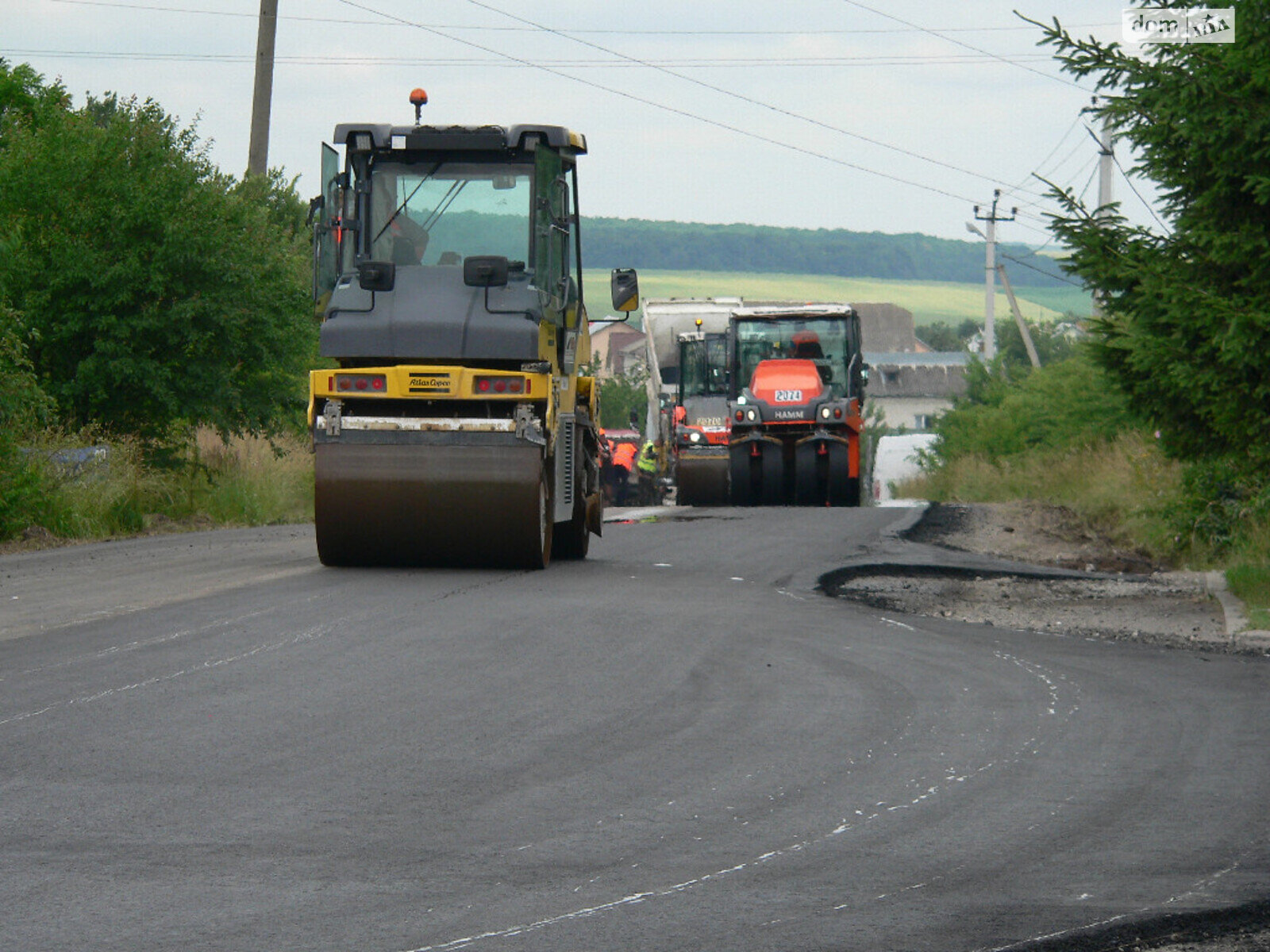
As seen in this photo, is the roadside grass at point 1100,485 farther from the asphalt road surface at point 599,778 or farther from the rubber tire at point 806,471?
the asphalt road surface at point 599,778

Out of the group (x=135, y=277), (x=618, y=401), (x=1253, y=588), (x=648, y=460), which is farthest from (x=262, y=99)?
(x=618, y=401)

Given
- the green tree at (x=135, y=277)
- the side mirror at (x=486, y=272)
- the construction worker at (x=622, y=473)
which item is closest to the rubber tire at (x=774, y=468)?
the green tree at (x=135, y=277)

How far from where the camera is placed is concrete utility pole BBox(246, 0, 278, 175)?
89.9ft

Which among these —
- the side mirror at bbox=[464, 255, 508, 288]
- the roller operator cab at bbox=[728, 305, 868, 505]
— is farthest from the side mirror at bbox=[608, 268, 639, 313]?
the roller operator cab at bbox=[728, 305, 868, 505]

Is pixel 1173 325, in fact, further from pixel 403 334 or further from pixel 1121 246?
pixel 403 334

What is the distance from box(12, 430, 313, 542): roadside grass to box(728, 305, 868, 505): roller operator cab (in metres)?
7.39

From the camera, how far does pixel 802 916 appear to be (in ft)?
17.1

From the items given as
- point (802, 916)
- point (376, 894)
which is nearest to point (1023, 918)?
point (802, 916)

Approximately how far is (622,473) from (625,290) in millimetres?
24995

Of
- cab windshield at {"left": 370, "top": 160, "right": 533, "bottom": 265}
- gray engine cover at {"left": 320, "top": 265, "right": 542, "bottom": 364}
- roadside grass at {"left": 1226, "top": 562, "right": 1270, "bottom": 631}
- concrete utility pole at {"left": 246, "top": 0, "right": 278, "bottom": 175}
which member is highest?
concrete utility pole at {"left": 246, "top": 0, "right": 278, "bottom": 175}

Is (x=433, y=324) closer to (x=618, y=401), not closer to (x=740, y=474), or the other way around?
(x=740, y=474)

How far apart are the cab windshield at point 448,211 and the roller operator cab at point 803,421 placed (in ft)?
47.3

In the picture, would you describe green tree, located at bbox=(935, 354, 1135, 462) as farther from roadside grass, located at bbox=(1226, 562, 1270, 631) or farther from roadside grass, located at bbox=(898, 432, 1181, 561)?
roadside grass, located at bbox=(1226, 562, 1270, 631)

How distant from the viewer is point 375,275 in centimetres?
1412
